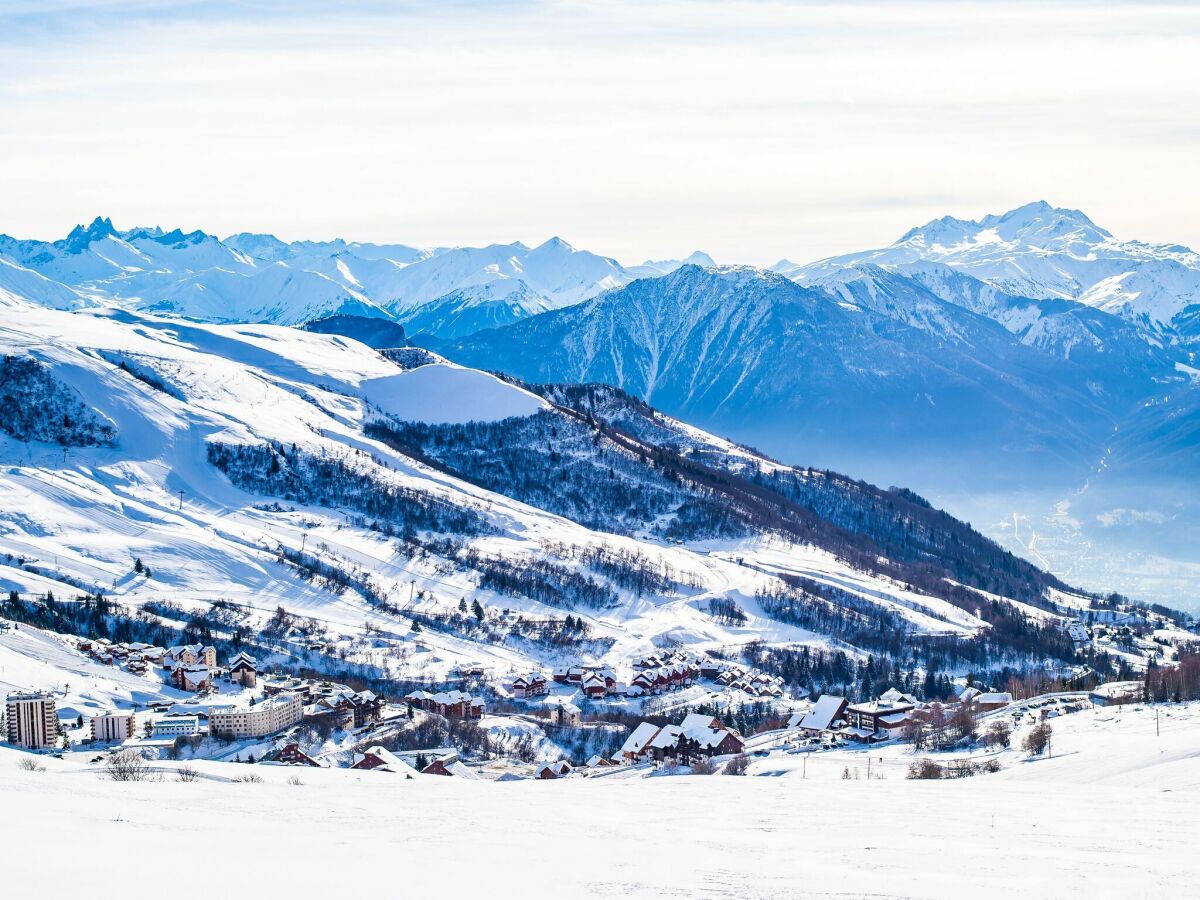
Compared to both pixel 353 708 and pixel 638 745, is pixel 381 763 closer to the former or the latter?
pixel 638 745

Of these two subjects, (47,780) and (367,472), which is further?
(367,472)

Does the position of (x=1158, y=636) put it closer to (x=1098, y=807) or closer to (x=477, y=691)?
(x=477, y=691)

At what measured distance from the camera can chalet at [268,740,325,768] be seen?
81062mm

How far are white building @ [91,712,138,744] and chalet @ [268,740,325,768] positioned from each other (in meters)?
11.4

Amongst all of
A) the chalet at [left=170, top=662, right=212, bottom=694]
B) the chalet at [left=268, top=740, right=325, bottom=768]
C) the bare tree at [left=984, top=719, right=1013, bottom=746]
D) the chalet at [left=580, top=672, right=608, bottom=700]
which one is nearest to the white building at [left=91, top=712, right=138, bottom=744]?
the chalet at [left=268, top=740, right=325, bottom=768]

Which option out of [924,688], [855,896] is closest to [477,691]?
[924,688]

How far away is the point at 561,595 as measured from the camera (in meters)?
159

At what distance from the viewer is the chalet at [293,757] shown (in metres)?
81.1

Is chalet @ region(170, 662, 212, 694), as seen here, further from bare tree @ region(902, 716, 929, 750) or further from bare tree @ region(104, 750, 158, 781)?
bare tree @ region(902, 716, 929, 750)

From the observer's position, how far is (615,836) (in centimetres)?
4028

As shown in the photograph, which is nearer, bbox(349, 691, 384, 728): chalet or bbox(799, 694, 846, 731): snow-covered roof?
bbox(349, 691, 384, 728): chalet

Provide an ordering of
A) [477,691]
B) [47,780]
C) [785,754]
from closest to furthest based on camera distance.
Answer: [47,780] < [785,754] < [477,691]

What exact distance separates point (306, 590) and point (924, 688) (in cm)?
6743

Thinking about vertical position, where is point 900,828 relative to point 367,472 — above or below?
below
